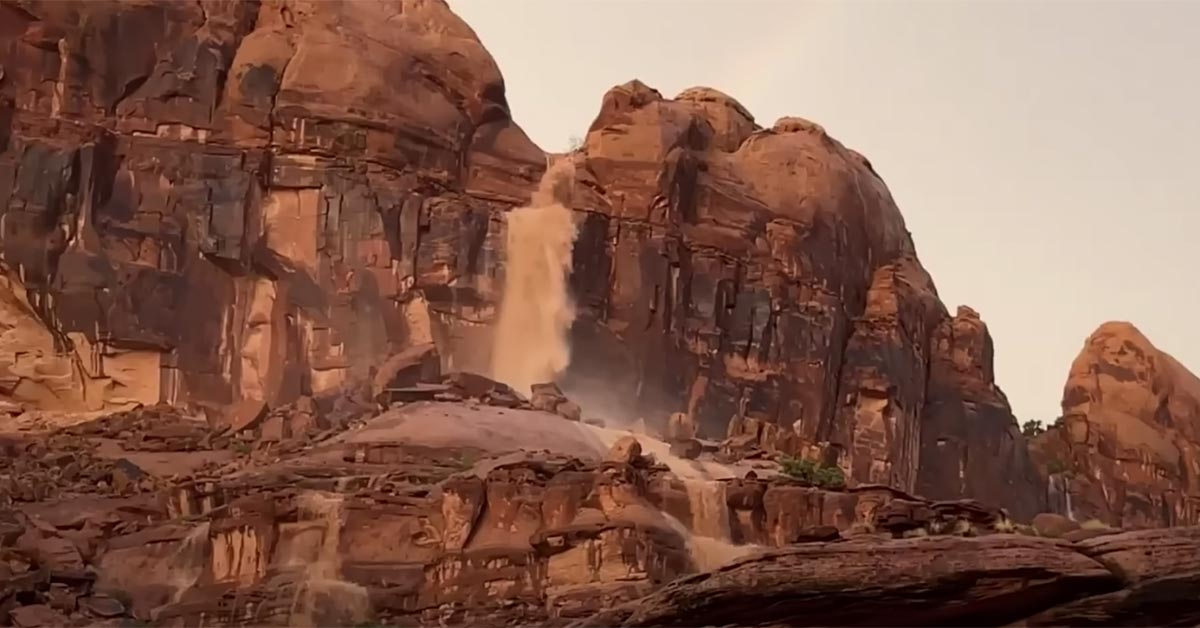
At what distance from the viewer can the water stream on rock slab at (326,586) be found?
1334 inches

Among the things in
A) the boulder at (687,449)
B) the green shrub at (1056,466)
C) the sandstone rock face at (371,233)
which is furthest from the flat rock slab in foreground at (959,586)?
the green shrub at (1056,466)

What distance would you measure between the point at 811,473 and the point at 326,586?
1611cm

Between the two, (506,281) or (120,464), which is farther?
(506,281)

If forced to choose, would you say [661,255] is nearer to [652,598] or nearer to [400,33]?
[400,33]

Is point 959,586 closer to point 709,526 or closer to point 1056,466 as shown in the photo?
point 709,526

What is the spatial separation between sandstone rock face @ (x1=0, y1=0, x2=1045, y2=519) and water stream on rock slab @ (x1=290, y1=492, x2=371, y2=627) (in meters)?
12.5

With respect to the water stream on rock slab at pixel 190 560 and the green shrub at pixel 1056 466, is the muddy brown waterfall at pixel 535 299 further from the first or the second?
the green shrub at pixel 1056 466

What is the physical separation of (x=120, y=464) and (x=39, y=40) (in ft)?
51.4

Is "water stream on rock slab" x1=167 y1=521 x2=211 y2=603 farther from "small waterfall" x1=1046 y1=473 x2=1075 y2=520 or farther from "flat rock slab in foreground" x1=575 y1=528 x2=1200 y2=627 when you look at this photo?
"small waterfall" x1=1046 y1=473 x2=1075 y2=520

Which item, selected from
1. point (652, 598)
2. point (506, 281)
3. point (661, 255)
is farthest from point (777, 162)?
point (652, 598)

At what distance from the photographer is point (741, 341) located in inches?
2292

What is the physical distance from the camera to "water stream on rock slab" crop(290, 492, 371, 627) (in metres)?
33.9

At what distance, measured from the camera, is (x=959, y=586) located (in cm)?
1484

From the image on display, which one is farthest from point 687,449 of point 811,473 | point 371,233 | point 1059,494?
point 1059,494
